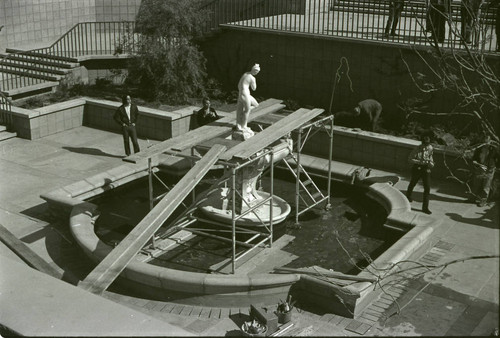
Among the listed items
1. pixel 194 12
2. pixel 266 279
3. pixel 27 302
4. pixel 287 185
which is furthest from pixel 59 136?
pixel 27 302

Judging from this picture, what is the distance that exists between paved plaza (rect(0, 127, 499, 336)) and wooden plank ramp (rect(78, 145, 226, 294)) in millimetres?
992

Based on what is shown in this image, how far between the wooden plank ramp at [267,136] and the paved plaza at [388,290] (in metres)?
2.74

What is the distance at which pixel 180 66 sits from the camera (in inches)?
819

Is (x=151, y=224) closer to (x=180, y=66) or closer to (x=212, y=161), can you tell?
(x=212, y=161)

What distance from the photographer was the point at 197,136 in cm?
1368

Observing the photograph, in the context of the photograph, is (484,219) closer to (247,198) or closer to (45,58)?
(247,198)

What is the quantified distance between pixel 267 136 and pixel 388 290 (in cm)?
369

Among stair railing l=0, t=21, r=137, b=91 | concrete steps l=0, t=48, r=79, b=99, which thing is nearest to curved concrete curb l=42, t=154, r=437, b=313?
concrete steps l=0, t=48, r=79, b=99

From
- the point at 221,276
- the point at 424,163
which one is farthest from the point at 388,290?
the point at 424,163

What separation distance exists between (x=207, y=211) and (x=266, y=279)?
10.6ft

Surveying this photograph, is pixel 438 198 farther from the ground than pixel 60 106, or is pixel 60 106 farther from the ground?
pixel 60 106

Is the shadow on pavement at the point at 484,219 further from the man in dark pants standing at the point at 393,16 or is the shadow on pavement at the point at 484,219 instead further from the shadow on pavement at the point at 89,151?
the shadow on pavement at the point at 89,151

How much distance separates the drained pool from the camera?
41.7ft

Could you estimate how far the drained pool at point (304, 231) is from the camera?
12703 mm
